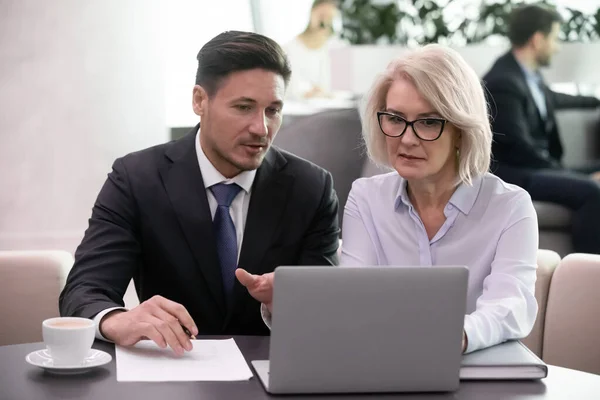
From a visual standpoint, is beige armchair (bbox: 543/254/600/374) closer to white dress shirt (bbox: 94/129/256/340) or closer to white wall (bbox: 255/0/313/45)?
white dress shirt (bbox: 94/129/256/340)

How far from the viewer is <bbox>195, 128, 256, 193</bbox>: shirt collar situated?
2055 millimetres

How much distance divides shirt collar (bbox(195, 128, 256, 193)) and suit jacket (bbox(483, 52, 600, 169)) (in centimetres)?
293

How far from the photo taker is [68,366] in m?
1.39

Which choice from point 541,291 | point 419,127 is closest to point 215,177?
point 419,127

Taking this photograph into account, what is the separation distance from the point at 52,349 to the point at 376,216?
0.83m

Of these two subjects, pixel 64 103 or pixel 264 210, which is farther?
pixel 64 103

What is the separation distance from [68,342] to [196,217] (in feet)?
2.11

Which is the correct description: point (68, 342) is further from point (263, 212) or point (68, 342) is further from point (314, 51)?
point (314, 51)

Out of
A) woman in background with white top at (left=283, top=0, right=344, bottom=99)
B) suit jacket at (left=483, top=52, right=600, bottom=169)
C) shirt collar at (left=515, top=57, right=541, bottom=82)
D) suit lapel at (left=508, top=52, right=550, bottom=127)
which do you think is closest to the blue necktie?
suit jacket at (left=483, top=52, right=600, bottom=169)

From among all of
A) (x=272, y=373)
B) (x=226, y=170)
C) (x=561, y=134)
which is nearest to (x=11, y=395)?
(x=272, y=373)

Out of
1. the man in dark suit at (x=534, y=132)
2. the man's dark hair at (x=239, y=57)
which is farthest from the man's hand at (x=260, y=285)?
the man in dark suit at (x=534, y=132)

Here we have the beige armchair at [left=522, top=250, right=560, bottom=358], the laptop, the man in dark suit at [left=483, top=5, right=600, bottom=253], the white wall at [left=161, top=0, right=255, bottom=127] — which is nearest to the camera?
the laptop

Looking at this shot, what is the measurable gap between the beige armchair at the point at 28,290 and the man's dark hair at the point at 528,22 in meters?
3.69

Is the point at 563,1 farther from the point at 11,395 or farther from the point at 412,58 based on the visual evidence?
the point at 11,395
